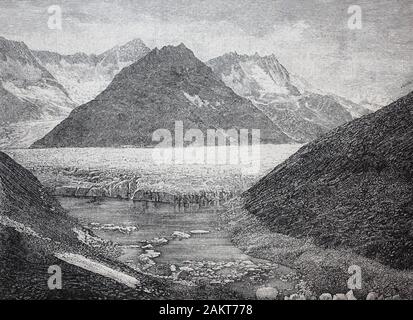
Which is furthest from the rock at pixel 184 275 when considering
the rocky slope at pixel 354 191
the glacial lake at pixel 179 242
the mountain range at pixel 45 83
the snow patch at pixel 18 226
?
the mountain range at pixel 45 83

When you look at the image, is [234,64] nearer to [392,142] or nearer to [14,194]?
[392,142]

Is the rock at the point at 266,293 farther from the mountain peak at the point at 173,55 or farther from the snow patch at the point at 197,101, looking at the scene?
the mountain peak at the point at 173,55

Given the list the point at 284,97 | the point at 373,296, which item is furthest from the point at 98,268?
the point at 284,97

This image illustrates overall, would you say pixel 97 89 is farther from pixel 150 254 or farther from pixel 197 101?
pixel 150 254

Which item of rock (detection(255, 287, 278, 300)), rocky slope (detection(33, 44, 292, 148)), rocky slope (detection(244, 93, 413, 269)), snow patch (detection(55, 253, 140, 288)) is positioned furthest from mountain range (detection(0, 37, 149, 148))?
rock (detection(255, 287, 278, 300))
